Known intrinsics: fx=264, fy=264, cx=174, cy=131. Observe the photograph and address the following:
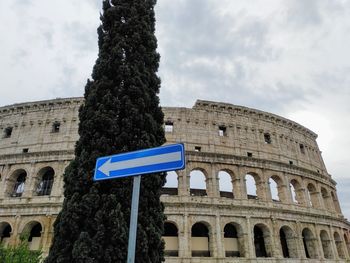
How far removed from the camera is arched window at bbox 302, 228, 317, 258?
23.1 meters

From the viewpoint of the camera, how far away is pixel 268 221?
71.5ft

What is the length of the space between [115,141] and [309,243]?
2291 cm

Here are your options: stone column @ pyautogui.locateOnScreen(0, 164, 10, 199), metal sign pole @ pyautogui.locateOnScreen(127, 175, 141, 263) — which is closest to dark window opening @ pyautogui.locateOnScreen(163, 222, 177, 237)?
stone column @ pyautogui.locateOnScreen(0, 164, 10, 199)

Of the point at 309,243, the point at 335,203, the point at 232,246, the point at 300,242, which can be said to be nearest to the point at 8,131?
the point at 232,246

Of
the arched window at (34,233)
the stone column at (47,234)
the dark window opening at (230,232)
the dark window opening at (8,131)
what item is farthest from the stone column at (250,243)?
the dark window opening at (8,131)

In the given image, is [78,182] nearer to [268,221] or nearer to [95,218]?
[95,218]

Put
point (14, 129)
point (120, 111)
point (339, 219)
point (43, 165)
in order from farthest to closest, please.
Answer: point (339, 219) → point (14, 129) → point (43, 165) → point (120, 111)

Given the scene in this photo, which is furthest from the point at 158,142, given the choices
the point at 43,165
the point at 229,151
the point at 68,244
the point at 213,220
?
the point at 43,165

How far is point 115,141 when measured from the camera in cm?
820

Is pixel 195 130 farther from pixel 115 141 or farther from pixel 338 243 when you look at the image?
pixel 338 243

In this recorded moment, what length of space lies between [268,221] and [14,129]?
24409 mm

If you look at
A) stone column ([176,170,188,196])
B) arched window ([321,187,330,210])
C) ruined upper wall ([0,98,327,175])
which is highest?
ruined upper wall ([0,98,327,175])

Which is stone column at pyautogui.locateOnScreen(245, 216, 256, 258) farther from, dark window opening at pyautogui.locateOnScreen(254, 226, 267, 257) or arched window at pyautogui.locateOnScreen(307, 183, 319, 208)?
arched window at pyautogui.locateOnScreen(307, 183, 319, 208)

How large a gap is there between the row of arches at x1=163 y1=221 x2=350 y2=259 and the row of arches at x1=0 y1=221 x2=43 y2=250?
9.99 metres
